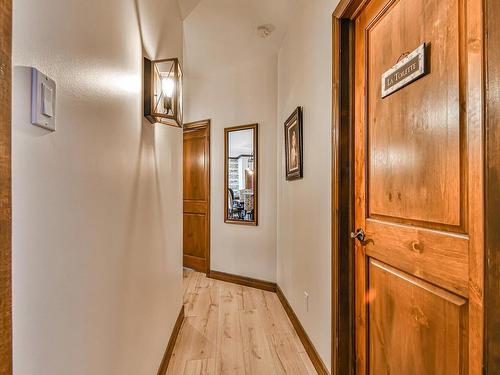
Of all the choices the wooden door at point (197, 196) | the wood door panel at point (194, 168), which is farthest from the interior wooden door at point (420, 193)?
the wood door panel at point (194, 168)

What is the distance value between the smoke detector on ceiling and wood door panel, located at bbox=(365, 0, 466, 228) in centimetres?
171

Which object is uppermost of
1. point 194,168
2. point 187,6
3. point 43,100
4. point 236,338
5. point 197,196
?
point 187,6

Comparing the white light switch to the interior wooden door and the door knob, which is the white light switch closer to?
the interior wooden door

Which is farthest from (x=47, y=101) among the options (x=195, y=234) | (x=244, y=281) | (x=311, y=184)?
(x=195, y=234)

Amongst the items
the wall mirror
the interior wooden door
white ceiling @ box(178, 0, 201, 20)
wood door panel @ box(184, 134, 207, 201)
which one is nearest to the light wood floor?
the interior wooden door

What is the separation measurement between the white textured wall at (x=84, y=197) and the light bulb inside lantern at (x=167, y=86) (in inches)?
7.1

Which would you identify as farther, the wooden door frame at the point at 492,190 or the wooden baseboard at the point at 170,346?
the wooden baseboard at the point at 170,346

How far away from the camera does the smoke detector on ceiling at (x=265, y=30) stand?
287 centimetres

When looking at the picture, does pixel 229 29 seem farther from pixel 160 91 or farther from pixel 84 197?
pixel 84 197

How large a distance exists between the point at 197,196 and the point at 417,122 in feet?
11.4

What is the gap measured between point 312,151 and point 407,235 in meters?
1.06

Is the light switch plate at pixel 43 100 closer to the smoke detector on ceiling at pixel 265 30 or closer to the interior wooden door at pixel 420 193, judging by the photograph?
the interior wooden door at pixel 420 193

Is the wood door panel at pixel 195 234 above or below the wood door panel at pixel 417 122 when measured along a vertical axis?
below

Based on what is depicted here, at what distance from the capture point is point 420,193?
41.3 inches
